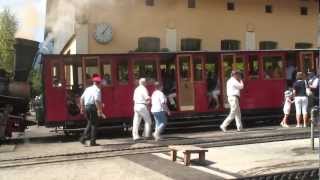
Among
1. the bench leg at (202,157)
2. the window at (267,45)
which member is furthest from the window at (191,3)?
the bench leg at (202,157)

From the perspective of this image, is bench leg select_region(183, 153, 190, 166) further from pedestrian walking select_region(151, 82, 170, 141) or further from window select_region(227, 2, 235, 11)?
window select_region(227, 2, 235, 11)

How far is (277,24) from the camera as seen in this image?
104 feet

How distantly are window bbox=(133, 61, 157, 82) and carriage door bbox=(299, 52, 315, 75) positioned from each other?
5411 millimetres

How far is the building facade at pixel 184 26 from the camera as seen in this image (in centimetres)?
2623

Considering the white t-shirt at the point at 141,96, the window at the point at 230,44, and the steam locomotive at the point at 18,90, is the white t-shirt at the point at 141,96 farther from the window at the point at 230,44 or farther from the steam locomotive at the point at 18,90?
the window at the point at 230,44

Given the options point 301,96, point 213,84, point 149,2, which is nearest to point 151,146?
point 213,84

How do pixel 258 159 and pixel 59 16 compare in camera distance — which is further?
pixel 59 16

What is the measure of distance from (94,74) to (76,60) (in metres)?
0.71

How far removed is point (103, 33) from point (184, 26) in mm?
4338

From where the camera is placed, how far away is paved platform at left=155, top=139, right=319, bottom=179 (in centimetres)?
1178

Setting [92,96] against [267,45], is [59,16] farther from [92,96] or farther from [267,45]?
[267,45]

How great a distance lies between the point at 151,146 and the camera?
15305 mm

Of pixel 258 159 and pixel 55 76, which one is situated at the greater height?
pixel 55 76

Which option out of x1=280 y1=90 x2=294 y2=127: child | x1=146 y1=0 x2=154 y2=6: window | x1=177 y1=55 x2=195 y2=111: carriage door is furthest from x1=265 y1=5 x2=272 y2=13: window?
x1=177 y1=55 x2=195 y2=111: carriage door
